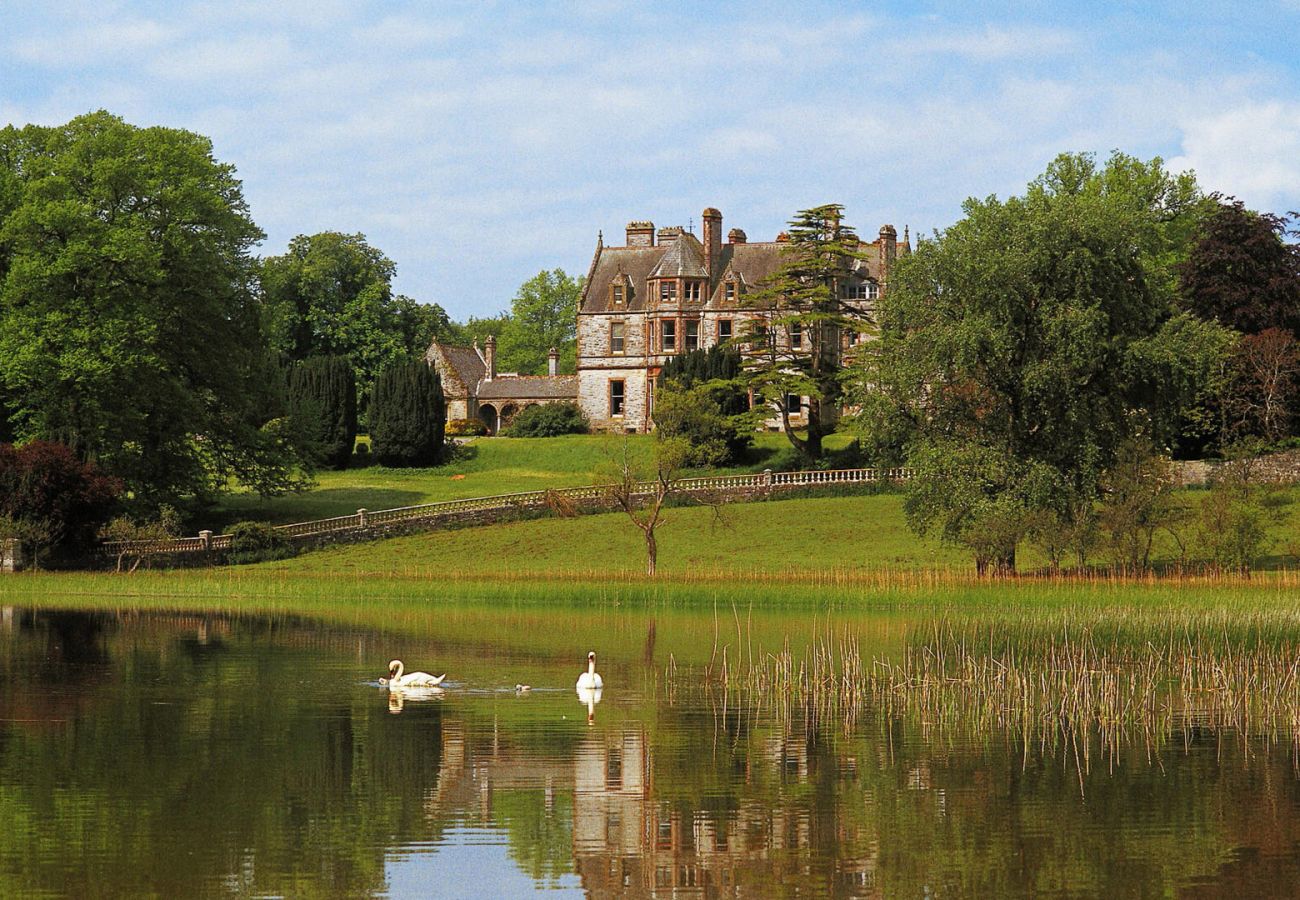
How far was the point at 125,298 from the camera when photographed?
5078 centimetres

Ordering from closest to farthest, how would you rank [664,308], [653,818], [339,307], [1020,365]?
[653,818], [1020,365], [664,308], [339,307]

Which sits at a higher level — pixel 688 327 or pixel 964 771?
pixel 688 327

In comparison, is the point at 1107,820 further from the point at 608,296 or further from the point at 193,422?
the point at 608,296

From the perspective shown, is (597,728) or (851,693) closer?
(597,728)

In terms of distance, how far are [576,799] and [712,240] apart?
234ft

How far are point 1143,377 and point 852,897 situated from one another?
3362 cm

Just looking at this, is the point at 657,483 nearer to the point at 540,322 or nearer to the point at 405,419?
the point at 405,419

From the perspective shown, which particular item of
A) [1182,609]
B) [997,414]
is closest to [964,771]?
[1182,609]

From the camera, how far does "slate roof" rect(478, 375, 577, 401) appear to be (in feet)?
290

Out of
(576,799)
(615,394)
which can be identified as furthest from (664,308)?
(576,799)

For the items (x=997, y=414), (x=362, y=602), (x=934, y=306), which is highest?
(x=934, y=306)

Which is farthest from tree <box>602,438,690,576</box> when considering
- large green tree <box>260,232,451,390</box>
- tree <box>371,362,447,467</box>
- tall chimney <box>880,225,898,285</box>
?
large green tree <box>260,232,451,390</box>

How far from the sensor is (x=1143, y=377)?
139 feet

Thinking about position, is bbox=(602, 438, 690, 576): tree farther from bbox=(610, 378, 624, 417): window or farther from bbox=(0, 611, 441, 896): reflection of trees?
bbox=(610, 378, 624, 417): window
